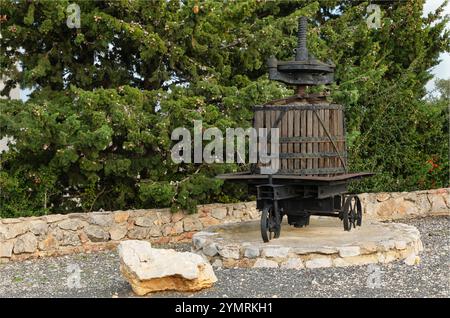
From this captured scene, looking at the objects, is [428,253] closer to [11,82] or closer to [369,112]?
[369,112]

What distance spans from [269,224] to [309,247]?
69 cm

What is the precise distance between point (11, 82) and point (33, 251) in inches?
131

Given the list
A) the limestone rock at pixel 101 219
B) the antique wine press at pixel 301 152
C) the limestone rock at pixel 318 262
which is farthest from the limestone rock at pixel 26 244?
the limestone rock at pixel 318 262

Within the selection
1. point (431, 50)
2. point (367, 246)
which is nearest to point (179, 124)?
point (367, 246)

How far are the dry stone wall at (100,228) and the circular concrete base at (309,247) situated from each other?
1884 mm

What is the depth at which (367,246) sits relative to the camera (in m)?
7.76

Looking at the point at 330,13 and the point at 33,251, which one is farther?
the point at 330,13

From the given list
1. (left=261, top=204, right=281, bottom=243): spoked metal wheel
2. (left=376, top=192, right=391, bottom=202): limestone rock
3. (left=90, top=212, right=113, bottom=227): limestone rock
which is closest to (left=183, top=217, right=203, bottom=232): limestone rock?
(left=90, top=212, right=113, bottom=227): limestone rock

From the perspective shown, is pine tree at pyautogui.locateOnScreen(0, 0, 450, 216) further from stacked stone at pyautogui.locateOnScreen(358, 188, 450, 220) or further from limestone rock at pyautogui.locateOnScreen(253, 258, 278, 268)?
limestone rock at pyautogui.locateOnScreen(253, 258, 278, 268)

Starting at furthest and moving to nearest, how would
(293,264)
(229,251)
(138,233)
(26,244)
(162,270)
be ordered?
(138,233) < (26,244) < (229,251) < (293,264) < (162,270)

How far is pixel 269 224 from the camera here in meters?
8.13

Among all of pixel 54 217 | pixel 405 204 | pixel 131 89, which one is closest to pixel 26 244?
pixel 54 217

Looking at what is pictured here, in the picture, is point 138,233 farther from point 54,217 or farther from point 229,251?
point 229,251

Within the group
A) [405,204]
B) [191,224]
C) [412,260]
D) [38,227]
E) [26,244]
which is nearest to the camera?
[412,260]
